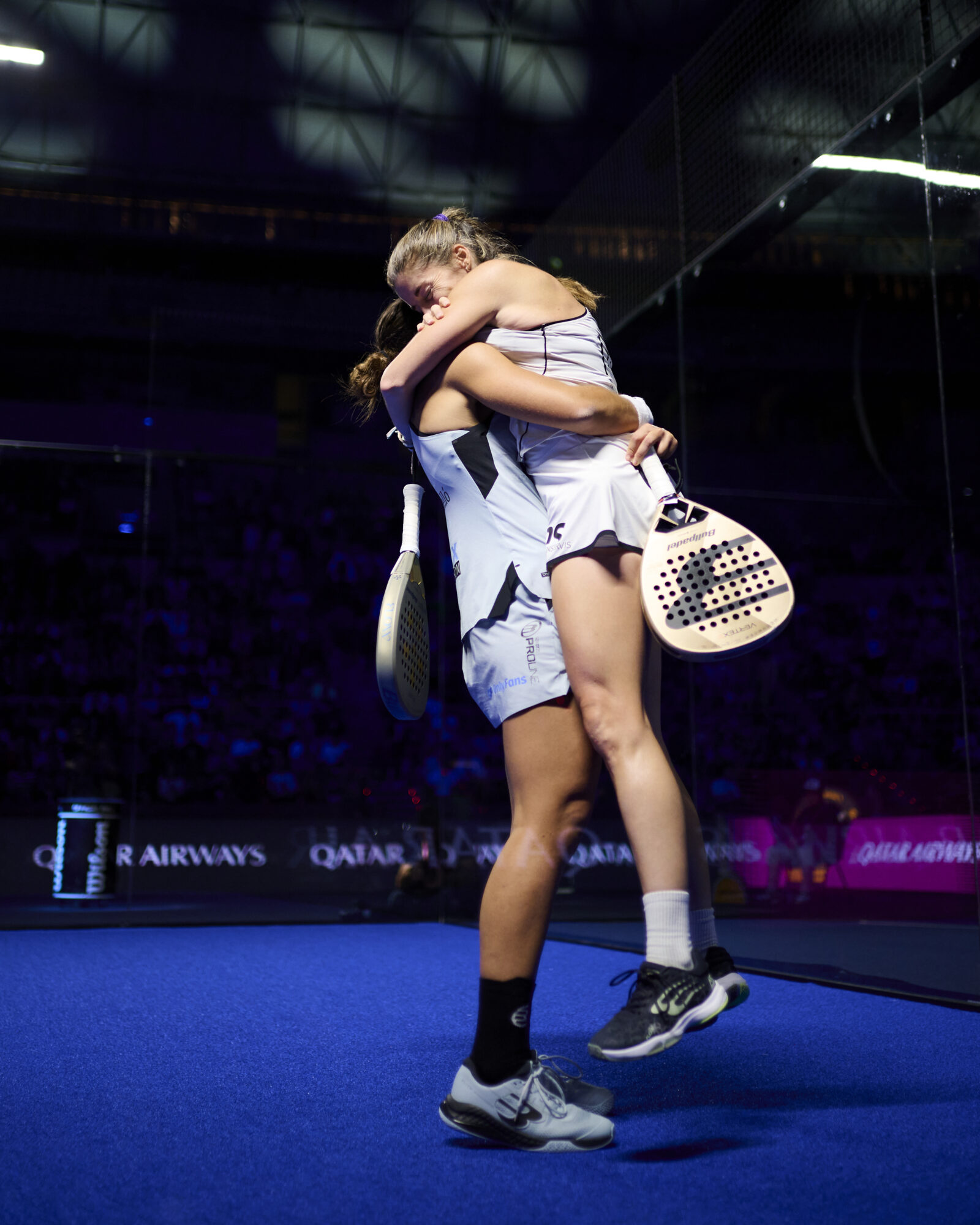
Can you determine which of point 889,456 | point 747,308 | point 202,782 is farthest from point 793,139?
point 202,782

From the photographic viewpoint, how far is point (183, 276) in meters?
5.05

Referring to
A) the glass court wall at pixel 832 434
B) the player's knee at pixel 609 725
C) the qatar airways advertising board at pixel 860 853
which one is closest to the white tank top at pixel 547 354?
the player's knee at pixel 609 725

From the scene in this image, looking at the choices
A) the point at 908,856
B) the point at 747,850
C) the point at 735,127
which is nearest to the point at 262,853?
the point at 747,850

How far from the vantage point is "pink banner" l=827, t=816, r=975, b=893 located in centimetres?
251

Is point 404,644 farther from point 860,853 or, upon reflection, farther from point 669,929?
point 860,853

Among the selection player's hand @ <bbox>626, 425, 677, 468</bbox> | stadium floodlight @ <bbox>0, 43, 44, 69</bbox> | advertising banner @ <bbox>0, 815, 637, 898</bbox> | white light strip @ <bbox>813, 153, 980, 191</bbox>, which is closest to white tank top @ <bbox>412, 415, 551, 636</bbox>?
player's hand @ <bbox>626, 425, 677, 468</bbox>

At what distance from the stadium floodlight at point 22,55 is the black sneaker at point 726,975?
5.16 meters

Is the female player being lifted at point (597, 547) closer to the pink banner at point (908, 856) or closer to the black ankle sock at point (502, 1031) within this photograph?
the black ankle sock at point (502, 1031)

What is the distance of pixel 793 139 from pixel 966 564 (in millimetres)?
1447

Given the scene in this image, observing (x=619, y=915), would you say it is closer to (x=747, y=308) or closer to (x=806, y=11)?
(x=747, y=308)

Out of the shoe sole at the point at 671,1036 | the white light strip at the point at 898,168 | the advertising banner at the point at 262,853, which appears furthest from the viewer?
the advertising banner at the point at 262,853

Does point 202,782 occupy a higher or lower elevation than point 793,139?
lower

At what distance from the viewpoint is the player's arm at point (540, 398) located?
1279 mm

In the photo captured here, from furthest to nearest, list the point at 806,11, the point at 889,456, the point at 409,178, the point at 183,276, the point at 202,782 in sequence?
the point at 409,178, the point at 183,276, the point at 202,782, the point at 889,456, the point at 806,11
